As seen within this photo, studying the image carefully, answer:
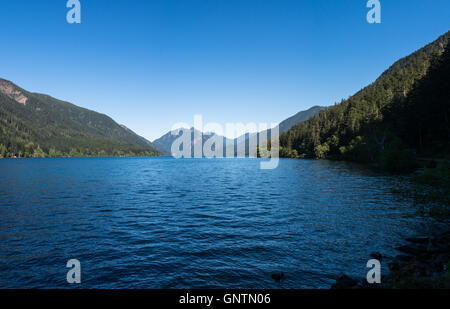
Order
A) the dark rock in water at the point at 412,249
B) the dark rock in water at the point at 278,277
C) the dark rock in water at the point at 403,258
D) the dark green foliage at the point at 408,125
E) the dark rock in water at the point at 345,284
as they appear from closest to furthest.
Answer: the dark rock in water at the point at 345,284 < the dark rock in water at the point at 278,277 < the dark rock in water at the point at 403,258 < the dark rock in water at the point at 412,249 < the dark green foliage at the point at 408,125

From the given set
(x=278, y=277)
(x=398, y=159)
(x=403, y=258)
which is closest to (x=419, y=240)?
(x=403, y=258)

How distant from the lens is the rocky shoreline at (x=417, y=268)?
10.4m

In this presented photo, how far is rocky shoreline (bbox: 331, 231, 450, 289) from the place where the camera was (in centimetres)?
1035

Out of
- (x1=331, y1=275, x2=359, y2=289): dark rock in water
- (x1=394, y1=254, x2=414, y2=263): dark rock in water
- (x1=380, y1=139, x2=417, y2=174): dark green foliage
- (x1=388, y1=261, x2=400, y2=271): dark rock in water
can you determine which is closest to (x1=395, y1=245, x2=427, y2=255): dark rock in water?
(x1=394, y1=254, x2=414, y2=263): dark rock in water

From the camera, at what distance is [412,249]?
53.3ft

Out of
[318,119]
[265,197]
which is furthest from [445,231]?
[318,119]

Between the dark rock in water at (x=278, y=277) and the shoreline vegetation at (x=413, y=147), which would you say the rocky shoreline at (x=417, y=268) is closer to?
the shoreline vegetation at (x=413, y=147)

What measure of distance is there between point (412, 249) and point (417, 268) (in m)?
3.84

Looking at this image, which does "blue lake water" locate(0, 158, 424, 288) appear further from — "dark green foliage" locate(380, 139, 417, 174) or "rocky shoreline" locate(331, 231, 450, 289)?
"dark green foliage" locate(380, 139, 417, 174)

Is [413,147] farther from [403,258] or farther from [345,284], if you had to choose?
[345,284]

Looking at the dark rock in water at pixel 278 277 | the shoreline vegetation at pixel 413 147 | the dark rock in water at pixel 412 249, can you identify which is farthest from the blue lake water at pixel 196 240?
the shoreline vegetation at pixel 413 147
